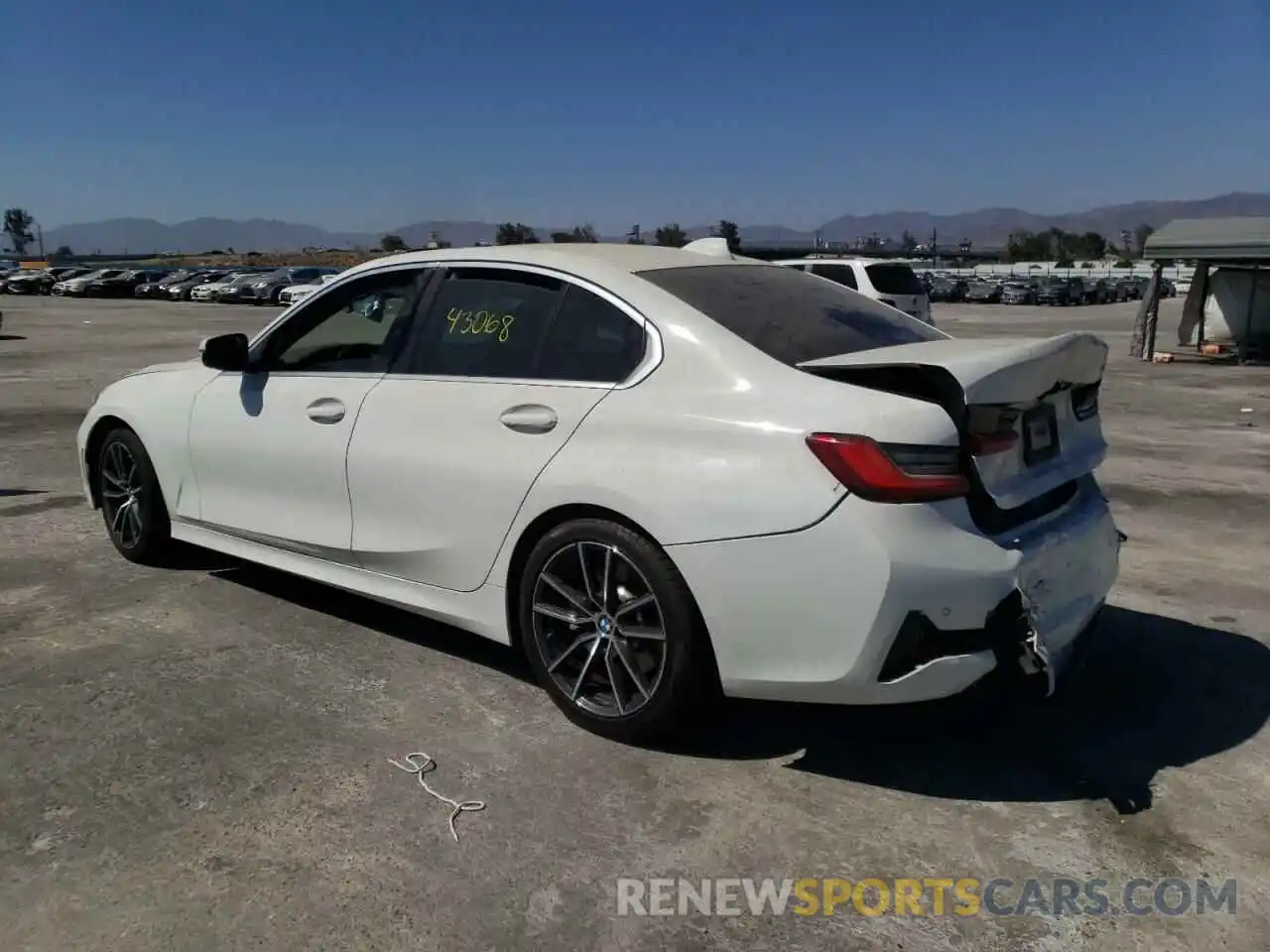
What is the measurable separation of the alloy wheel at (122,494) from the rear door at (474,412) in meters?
1.80

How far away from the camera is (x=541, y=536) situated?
11.9 ft

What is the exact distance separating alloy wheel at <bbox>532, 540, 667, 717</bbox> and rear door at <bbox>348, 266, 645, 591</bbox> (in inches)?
11.3

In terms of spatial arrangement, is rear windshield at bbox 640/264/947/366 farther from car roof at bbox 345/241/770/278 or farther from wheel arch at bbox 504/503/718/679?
wheel arch at bbox 504/503/718/679

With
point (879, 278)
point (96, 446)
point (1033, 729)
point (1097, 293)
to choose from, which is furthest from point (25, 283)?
point (1033, 729)

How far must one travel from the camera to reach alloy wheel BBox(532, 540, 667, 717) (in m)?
3.38

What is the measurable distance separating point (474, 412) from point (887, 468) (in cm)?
155

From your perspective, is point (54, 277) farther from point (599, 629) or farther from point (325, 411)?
point (599, 629)

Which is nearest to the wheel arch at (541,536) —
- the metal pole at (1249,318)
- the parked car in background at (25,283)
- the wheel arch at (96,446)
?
the wheel arch at (96,446)

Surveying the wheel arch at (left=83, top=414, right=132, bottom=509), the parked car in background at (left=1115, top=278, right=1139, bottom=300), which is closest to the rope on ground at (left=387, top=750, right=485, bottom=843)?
the wheel arch at (left=83, top=414, right=132, bottom=509)

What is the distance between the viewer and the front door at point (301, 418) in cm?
428

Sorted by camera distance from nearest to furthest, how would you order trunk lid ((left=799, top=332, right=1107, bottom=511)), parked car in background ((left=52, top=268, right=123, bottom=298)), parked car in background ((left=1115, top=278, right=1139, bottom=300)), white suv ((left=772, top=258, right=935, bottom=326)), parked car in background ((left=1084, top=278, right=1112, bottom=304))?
trunk lid ((left=799, top=332, right=1107, bottom=511)) < white suv ((left=772, top=258, right=935, bottom=326)) < parked car in background ((left=52, top=268, right=123, bottom=298)) < parked car in background ((left=1084, top=278, right=1112, bottom=304)) < parked car in background ((left=1115, top=278, right=1139, bottom=300))

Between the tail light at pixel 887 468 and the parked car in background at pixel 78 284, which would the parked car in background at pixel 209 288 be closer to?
the parked car in background at pixel 78 284

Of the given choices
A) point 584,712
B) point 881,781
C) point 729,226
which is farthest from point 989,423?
point 729,226

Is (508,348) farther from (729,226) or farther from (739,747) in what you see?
(729,226)
